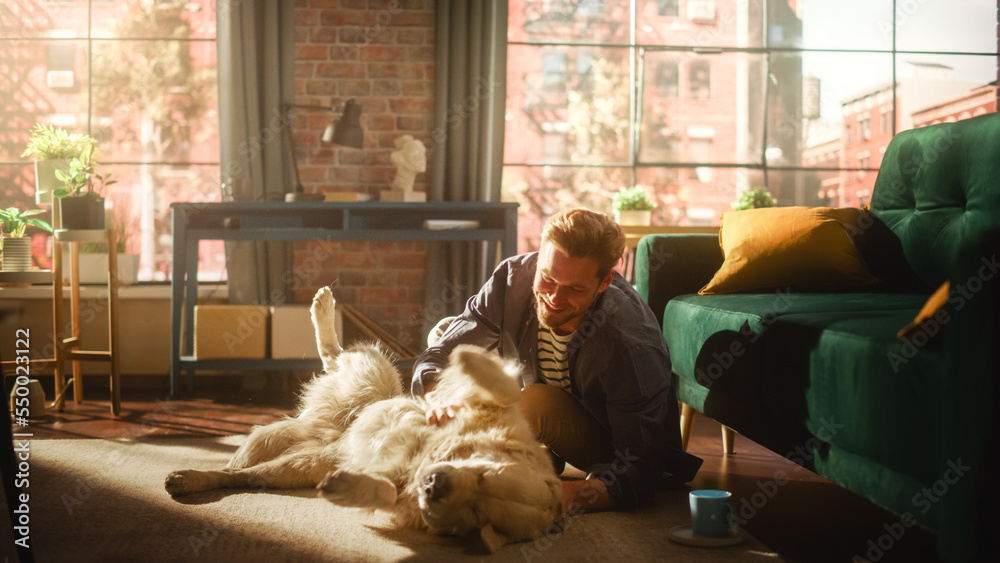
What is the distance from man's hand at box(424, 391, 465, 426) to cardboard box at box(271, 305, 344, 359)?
6.07ft

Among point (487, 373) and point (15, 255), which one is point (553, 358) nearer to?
point (487, 373)

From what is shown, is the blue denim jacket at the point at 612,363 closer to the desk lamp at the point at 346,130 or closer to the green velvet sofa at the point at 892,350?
the green velvet sofa at the point at 892,350

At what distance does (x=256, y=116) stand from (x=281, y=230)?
0.74 metres

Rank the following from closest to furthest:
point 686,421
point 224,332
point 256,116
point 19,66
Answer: point 686,421 < point 224,332 < point 256,116 < point 19,66

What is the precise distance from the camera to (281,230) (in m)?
3.21

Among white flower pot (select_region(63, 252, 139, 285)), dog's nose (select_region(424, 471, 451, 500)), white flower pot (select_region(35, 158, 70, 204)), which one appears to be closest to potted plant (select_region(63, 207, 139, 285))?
white flower pot (select_region(63, 252, 139, 285))

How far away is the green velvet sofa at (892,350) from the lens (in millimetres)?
1041

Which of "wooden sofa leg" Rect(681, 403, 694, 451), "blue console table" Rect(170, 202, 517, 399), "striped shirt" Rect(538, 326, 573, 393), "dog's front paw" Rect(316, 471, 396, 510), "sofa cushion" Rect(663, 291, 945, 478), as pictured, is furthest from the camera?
"blue console table" Rect(170, 202, 517, 399)

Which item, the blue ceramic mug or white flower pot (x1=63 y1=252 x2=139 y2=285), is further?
white flower pot (x1=63 y1=252 x2=139 y2=285)

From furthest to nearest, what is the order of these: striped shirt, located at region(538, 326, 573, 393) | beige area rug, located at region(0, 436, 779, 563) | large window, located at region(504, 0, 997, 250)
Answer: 1. large window, located at region(504, 0, 997, 250)
2. striped shirt, located at region(538, 326, 573, 393)
3. beige area rug, located at region(0, 436, 779, 563)

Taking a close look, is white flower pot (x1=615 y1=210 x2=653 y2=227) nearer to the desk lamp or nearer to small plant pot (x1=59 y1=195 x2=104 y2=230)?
the desk lamp

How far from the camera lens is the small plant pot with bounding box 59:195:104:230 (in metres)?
2.91

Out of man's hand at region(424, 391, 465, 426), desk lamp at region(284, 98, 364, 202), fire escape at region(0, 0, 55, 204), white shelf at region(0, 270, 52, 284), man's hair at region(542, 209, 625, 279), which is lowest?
man's hand at region(424, 391, 465, 426)

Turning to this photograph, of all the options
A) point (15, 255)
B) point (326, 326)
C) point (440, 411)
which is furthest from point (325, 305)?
point (15, 255)
